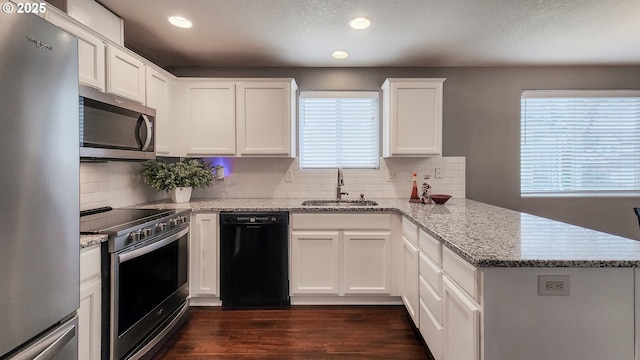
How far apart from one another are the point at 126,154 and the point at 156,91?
2.71 ft

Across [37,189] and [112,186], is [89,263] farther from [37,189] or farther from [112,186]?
[112,186]

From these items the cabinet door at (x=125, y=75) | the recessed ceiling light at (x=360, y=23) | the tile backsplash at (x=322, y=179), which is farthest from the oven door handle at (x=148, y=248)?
the recessed ceiling light at (x=360, y=23)

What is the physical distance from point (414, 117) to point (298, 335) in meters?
2.22

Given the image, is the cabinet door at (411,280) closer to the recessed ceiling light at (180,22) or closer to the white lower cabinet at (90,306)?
the white lower cabinet at (90,306)

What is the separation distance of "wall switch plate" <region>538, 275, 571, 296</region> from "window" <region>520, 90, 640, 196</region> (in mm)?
2588

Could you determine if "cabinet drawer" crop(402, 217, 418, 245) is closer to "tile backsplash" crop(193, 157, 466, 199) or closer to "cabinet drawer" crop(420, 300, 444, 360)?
"cabinet drawer" crop(420, 300, 444, 360)

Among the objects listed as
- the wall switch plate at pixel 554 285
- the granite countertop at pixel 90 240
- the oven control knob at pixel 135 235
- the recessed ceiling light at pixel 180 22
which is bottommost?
the wall switch plate at pixel 554 285

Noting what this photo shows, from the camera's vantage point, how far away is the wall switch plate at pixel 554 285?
110 centimetres

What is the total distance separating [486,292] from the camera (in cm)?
112

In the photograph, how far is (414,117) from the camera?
9.61ft

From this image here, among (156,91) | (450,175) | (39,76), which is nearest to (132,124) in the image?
(156,91)

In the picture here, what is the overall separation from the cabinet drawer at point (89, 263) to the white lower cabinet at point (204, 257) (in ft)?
3.37

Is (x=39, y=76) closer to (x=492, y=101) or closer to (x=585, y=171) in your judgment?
(x=492, y=101)

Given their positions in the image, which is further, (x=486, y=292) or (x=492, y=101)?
(x=492, y=101)
